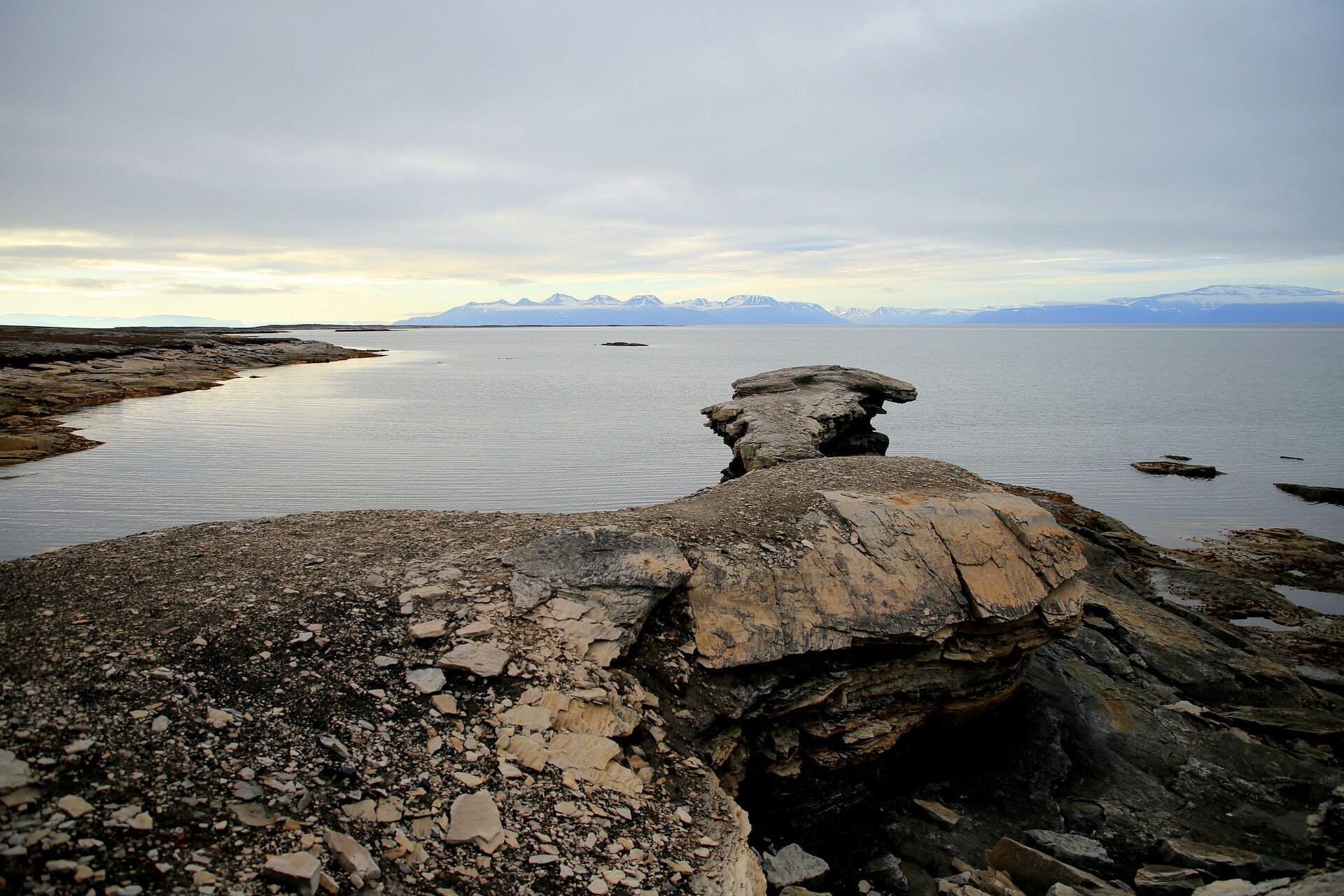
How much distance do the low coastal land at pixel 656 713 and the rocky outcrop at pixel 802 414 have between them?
7135mm

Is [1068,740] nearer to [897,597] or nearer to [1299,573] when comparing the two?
[897,597]

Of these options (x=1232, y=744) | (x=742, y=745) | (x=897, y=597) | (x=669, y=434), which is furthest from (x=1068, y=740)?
(x=669, y=434)

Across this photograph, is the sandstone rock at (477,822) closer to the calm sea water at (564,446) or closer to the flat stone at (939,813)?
the flat stone at (939,813)

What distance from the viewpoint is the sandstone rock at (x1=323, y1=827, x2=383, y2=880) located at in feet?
17.4

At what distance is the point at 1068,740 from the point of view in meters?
11.5

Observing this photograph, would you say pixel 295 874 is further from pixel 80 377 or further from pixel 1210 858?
pixel 80 377

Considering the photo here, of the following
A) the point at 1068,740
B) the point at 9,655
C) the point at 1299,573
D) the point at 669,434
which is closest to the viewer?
the point at 9,655

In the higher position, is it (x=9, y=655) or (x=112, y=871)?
(x=9, y=655)

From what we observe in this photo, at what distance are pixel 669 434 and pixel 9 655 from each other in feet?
114

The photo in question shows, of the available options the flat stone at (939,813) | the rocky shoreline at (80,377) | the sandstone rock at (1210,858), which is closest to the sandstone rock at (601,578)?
the flat stone at (939,813)

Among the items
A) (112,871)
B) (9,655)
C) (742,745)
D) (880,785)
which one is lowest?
(880,785)

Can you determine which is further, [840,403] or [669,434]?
[669,434]

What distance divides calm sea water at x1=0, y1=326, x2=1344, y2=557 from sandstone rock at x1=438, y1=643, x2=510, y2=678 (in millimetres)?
14464

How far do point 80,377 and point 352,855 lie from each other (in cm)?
5549
